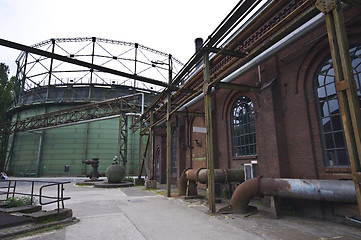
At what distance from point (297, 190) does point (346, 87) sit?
3.53m

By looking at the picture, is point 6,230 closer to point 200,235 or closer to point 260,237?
point 200,235

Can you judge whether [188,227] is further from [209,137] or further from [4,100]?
[4,100]

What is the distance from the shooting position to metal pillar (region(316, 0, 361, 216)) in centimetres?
317

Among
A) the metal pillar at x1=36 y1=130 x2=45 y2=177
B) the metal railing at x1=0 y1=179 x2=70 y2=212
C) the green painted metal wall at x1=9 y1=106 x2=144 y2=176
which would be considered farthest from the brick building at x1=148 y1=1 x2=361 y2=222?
the metal pillar at x1=36 y1=130 x2=45 y2=177

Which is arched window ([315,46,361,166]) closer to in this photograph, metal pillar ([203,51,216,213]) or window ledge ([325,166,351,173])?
window ledge ([325,166,351,173])

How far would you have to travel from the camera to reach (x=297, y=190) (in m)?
5.80

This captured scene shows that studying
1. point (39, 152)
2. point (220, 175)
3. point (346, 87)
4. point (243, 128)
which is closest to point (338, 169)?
point (346, 87)

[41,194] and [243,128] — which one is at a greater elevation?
[243,128]

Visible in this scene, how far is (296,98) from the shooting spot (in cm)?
727

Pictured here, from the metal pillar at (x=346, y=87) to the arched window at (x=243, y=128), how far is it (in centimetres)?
584

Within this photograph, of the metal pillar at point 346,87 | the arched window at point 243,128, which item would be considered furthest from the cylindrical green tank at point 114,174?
the metal pillar at point 346,87

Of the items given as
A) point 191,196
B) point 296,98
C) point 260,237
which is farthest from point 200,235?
point 296,98

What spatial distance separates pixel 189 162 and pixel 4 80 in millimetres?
30345

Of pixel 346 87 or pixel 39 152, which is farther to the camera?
pixel 39 152
